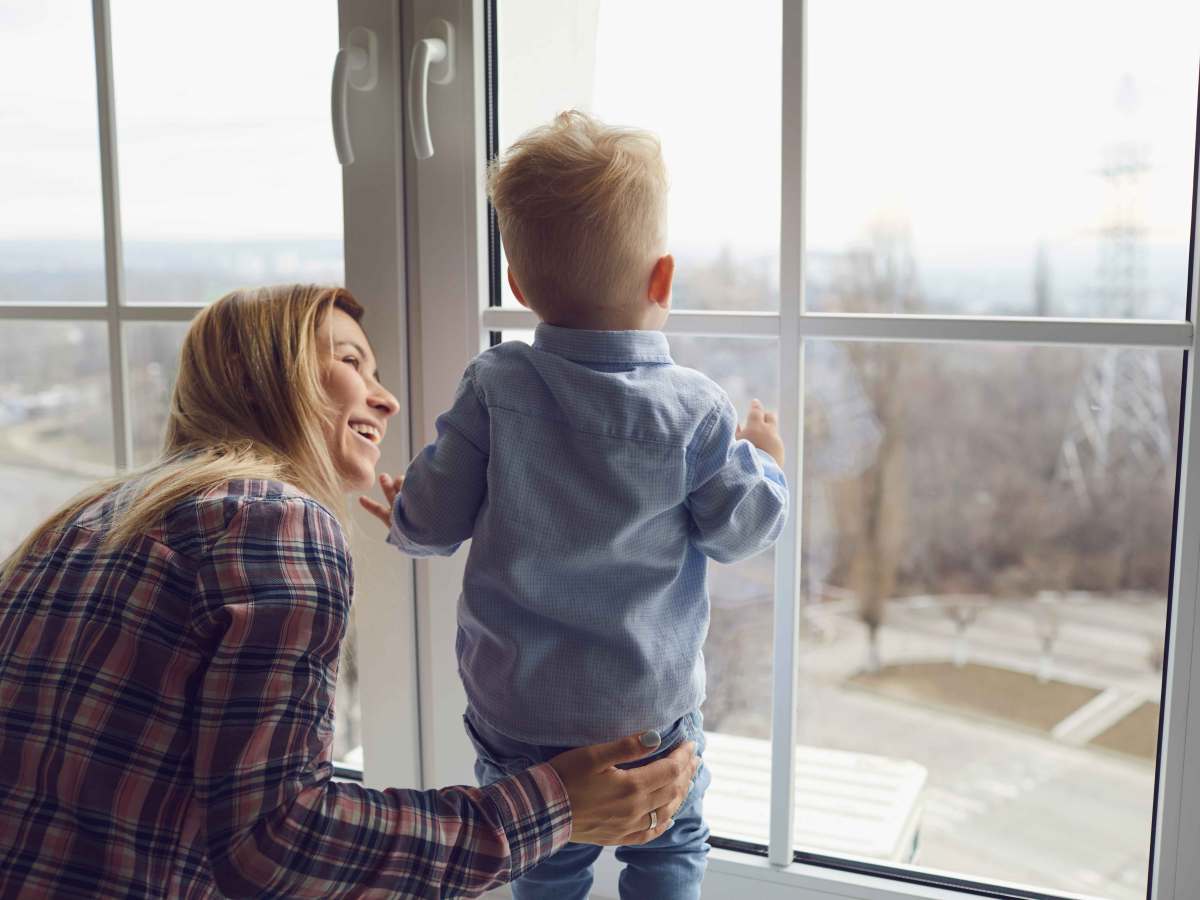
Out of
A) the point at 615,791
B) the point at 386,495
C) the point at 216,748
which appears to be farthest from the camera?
the point at 386,495

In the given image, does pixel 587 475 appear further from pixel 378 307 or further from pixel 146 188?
pixel 146 188

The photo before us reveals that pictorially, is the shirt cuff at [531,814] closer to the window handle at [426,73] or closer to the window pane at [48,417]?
the window handle at [426,73]

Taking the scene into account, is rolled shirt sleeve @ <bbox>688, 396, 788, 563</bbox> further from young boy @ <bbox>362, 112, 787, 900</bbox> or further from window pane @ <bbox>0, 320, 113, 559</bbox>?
window pane @ <bbox>0, 320, 113, 559</bbox>

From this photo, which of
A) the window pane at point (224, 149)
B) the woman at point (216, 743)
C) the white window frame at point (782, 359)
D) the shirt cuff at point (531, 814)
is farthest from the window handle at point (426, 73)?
the shirt cuff at point (531, 814)

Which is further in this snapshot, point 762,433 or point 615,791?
point 762,433

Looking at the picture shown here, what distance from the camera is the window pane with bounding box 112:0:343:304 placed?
137 centimetres

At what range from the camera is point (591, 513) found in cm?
94

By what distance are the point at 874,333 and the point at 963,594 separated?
374 millimetres

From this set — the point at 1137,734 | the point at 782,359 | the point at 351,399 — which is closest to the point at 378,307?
the point at 351,399

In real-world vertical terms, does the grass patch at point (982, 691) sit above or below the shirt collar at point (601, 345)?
below

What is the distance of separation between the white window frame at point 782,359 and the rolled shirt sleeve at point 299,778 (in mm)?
375

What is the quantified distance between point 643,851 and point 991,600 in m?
0.51

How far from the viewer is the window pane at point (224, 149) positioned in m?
1.37

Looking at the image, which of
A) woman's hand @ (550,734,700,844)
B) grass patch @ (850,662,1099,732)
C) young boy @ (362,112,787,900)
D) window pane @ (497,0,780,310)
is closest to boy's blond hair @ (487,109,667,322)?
young boy @ (362,112,787,900)
